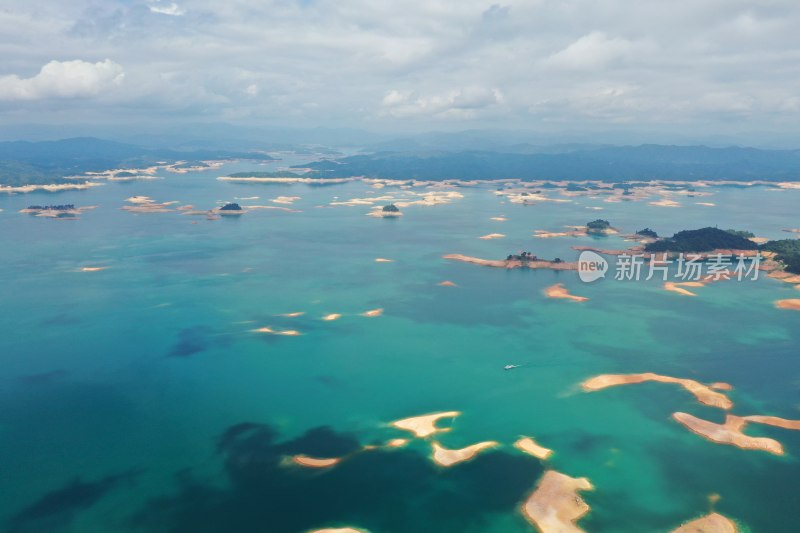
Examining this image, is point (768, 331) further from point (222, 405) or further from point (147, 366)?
point (147, 366)

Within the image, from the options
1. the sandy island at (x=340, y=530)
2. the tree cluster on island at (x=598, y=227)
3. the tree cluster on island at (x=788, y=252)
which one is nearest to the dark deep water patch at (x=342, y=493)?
the sandy island at (x=340, y=530)

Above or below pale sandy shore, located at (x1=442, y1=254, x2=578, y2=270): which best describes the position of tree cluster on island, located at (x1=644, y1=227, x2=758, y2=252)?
above

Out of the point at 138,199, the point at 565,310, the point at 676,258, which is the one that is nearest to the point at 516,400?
the point at 565,310

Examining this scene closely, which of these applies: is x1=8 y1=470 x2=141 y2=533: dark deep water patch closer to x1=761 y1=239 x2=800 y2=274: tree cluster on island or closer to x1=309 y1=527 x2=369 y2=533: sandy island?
x1=309 y1=527 x2=369 y2=533: sandy island

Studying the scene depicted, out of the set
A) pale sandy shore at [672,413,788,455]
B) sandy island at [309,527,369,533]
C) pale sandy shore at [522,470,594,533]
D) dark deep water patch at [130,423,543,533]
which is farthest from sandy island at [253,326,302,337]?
pale sandy shore at [672,413,788,455]

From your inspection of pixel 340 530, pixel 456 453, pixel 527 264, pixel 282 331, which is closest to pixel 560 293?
pixel 527 264

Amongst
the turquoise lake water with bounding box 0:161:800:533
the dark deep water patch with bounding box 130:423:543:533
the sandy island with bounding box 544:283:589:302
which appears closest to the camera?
the dark deep water patch with bounding box 130:423:543:533

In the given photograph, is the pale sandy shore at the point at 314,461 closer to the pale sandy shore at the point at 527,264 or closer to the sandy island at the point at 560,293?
the sandy island at the point at 560,293
